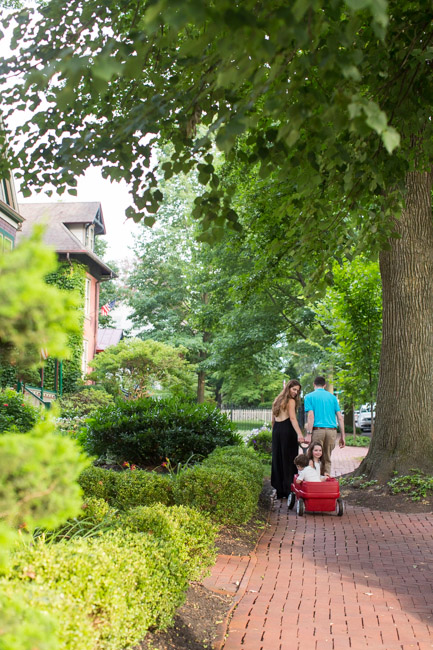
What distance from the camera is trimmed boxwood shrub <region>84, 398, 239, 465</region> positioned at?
10963mm

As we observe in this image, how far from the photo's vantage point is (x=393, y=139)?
9.00 feet

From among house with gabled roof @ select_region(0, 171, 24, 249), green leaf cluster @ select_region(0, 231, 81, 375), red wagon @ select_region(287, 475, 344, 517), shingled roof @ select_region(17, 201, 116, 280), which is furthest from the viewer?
shingled roof @ select_region(17, 201, 116, 280)

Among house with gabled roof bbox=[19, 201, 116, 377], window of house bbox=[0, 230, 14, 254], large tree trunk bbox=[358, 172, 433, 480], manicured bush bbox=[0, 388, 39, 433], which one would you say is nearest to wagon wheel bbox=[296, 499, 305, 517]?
large tree trunk bbox=[358, 172, 433, 480]

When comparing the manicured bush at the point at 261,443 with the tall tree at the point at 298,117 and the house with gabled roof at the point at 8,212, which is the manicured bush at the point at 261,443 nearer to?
the tall tree at the point at 298,117

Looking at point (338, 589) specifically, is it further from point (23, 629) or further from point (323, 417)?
point (323, 417)

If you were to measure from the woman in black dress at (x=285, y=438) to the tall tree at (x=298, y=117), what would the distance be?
1559mm

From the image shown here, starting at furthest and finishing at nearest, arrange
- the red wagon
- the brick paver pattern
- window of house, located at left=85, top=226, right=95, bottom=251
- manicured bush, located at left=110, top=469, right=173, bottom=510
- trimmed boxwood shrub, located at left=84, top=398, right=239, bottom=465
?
window of house, located at left=85, top=226, right=95, bottom=251, trimmed boxwood shrub, located at left=84, top=398, right=239, bottom=465, the red wagon, manicured bush, located at left=110, top=469, right=173, bottom=510, the brick paver pattern

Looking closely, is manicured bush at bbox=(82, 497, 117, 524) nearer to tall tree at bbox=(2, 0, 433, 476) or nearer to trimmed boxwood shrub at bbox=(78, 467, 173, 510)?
trimmed boxwood shrub at bbox=(78, 467, 173, 510)

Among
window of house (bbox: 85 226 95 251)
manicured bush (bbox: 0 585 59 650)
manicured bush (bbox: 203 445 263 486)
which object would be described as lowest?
manicured bush (bbox: 0 585 59 650)

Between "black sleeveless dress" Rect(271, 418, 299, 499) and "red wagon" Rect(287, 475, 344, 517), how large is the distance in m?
1.25

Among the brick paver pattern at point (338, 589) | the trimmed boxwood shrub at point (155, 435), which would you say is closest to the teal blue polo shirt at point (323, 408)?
the trimmed boxwood shrub at point (155, 435)

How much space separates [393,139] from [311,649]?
3.31 metres

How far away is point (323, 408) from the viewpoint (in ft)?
36.4

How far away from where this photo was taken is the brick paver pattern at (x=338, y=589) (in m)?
4.64
